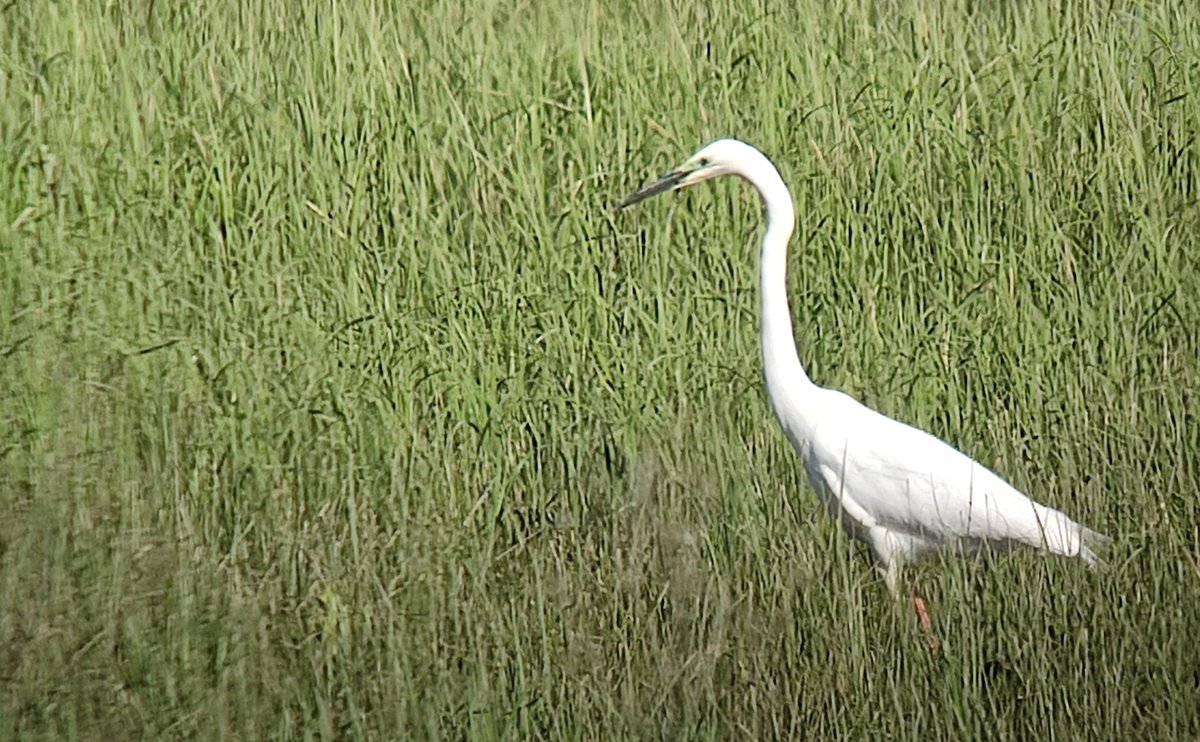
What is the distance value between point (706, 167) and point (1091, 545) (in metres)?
1.08

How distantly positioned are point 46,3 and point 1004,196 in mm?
2512

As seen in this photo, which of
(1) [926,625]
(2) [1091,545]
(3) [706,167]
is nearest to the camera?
(1) [926,625]

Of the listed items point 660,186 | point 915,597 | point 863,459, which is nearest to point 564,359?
point 660,186

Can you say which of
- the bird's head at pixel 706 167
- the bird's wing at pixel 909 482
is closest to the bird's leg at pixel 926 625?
the bird's wing at pixel 909 482

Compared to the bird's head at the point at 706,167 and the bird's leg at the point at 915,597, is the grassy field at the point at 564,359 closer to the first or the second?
the bird's leg at the point at 915,597

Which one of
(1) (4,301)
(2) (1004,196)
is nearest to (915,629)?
(2) (1004,196)

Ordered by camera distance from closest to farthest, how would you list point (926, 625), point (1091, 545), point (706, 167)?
point (926, 625)
point (1091, 545)
point (706, 167)

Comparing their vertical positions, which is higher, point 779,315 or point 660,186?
point 660,186

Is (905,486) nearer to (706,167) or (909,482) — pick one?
(909,482)

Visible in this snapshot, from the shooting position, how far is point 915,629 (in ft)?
9.16

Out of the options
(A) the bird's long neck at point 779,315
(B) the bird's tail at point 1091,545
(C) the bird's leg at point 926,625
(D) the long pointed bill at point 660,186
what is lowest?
(C) the bird's leg at point 926,625

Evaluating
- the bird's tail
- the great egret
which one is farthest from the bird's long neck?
the bird's tail

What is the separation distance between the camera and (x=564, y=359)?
12.1 feet

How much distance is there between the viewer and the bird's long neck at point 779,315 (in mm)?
3449
